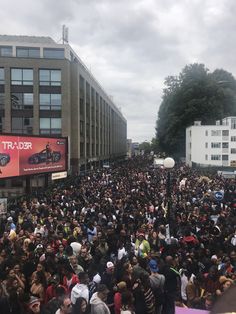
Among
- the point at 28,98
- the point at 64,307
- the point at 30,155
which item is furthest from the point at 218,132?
the point at 64,307

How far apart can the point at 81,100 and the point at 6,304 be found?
50981 millimetres

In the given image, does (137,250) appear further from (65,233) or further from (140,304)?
(140,304)

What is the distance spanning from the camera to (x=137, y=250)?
11.5 meters

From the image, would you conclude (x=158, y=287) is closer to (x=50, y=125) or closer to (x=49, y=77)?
(x=50, y=125)

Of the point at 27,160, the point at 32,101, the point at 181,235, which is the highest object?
the point at 32,101

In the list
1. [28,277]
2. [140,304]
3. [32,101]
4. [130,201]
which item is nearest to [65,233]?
[28,277]

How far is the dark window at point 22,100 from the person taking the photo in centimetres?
5028

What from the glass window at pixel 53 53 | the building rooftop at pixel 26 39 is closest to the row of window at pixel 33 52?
the glass window at pixel 53 53

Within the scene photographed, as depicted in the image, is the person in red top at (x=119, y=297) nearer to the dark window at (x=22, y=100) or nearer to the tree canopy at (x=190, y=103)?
the dark window at (x=22, y=100)

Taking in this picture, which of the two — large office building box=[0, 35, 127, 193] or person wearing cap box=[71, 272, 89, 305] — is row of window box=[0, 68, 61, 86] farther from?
person wearing cap box=[71, 272, 89, 305]

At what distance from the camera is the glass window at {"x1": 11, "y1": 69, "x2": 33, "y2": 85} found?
1971 inches

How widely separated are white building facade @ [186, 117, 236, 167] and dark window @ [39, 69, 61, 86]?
29.5 metres

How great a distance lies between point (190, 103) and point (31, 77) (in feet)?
120

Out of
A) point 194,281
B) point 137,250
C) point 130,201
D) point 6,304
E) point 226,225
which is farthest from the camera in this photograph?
point 130,201
